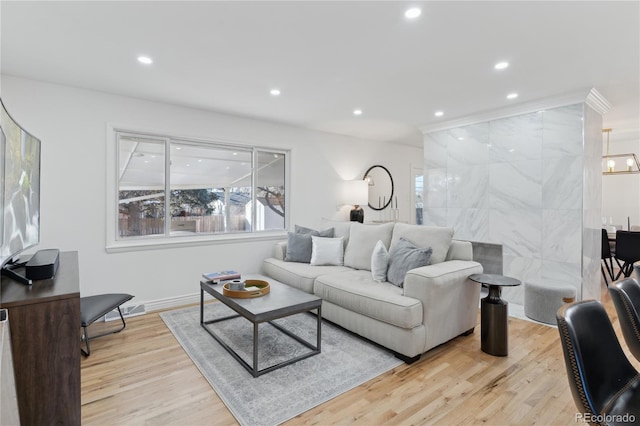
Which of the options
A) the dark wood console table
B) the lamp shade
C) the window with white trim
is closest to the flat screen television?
the dark wood console table

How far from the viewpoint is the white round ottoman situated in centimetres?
321

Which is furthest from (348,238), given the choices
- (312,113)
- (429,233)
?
(312,113)

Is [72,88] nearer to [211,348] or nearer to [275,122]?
[275,122]

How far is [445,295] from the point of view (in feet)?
8.45

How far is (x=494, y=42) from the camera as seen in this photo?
230 cm

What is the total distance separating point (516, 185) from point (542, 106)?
927 millimetres

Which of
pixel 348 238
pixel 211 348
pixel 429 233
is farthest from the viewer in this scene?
pixel 348 238

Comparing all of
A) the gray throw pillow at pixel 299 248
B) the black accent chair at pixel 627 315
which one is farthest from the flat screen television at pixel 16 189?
the black accent chair at pixel 627 315

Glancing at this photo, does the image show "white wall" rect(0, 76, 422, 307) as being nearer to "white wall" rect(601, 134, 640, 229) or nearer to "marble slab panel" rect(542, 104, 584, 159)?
"marble slab panel" rect(542, 104, 584, 159)

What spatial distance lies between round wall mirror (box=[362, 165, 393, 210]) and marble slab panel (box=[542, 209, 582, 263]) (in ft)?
9.03

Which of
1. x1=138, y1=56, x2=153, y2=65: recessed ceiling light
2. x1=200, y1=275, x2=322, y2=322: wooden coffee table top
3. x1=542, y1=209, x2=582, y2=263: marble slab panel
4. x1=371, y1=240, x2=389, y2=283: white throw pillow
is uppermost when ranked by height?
x1=138, y1=56, x2=153, y2=65: recessed ceiling light

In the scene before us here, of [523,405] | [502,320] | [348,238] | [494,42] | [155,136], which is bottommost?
[523,405]

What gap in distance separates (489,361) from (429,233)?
1198 millimetres

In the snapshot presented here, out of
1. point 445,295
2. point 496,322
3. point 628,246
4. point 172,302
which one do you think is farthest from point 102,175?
point 628,246
